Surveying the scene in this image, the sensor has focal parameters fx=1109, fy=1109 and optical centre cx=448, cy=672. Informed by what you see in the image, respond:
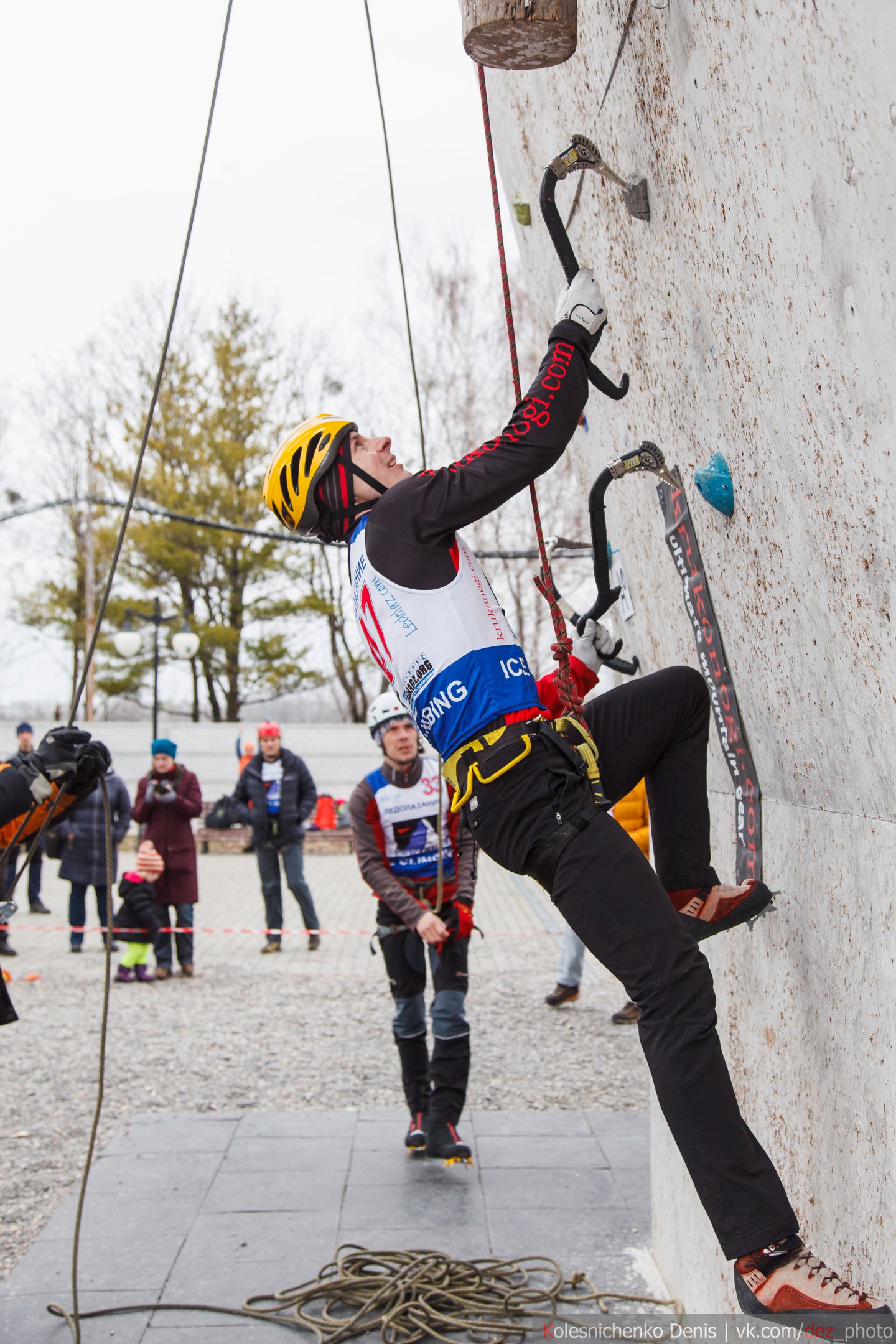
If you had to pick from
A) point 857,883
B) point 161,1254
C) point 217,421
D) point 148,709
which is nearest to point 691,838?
point 857,883

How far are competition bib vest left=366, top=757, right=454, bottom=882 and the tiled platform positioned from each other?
1.23m

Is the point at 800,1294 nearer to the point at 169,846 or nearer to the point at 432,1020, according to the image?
the point at 432,1020

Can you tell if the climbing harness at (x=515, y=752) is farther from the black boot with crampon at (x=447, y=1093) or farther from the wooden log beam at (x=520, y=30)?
the black boot with crampon at (x=447, y=1093)

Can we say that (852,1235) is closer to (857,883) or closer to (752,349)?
(857,883)

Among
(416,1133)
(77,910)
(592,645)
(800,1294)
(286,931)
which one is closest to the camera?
(800,1294)

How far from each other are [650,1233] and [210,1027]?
401 centimetres

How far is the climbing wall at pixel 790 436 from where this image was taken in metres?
1.55

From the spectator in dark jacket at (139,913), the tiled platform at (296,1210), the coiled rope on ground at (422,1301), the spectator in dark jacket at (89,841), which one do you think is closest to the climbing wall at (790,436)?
the coiled rope on ground at (422,1301)

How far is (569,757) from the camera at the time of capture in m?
2.36

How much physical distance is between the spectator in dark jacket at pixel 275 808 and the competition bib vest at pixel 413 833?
4405 mm

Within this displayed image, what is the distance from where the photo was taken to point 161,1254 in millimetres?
3920

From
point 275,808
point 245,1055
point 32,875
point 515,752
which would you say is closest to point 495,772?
point 515,752

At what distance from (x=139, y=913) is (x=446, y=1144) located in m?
4.44

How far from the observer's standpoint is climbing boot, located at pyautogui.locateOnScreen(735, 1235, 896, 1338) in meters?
1.83
